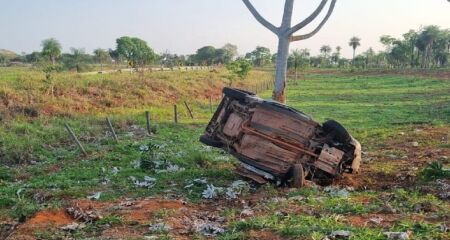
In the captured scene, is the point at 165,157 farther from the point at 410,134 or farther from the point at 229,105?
the point at 410,134

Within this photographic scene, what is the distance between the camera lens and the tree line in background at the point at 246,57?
43656 millimetres

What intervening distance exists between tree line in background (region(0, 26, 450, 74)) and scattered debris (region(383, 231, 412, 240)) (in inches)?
786

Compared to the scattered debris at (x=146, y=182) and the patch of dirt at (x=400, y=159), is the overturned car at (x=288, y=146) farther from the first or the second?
the scattered debris at (x=146, y=182)

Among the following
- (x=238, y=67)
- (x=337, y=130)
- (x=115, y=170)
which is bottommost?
(x=115, y=170)

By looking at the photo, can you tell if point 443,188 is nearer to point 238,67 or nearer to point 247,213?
point 247,213

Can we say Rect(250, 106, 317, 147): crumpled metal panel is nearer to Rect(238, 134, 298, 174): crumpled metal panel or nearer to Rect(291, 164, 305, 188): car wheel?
Rect(238, 134, 298, 174): crumpled metal panel

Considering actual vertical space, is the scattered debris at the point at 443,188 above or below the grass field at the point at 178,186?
above

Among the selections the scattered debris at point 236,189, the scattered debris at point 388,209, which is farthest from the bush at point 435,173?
the scattered debris at point 236,189

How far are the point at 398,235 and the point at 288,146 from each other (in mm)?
3035

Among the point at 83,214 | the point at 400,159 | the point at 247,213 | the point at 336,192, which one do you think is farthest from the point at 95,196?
the point at 400,159

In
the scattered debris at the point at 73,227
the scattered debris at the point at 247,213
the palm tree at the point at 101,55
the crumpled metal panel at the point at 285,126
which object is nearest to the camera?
the scattered debris at the point at 73,227

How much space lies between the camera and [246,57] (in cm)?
7862

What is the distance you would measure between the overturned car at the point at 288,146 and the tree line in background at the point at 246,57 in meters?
16.6

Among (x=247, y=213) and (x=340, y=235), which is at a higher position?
(x=340, y=235)
